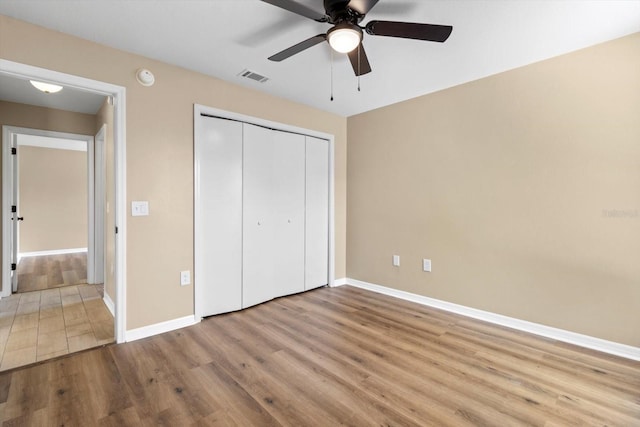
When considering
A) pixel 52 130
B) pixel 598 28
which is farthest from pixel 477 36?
pixel 52 130

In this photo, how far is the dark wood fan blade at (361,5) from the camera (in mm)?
1628

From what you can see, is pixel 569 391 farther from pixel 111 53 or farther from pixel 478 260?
pixel 111 53

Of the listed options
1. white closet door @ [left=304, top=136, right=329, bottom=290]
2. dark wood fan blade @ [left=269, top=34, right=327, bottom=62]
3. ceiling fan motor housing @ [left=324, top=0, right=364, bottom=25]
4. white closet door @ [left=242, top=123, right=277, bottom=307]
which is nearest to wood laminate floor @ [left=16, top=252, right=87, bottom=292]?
white closet door @ [left=242, top=123, right=277, bottom=307]

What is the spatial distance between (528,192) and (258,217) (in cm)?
269

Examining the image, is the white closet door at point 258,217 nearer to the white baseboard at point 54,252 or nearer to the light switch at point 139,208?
the light switch at point 139,208

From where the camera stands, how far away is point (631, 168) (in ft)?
7.34

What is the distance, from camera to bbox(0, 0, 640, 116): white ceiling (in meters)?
1.89

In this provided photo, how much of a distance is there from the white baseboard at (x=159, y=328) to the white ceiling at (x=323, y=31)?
232 cm

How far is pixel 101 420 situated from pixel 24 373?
0.94 m

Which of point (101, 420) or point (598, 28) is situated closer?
point (101, 420)

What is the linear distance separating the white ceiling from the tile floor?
2418mm

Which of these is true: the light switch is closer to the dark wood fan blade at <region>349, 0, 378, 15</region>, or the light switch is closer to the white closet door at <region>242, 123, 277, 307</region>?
the white closet door at <region>242, 123, 277, 307</region>

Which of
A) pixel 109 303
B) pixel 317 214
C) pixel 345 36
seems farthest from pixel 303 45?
pixel 109 303

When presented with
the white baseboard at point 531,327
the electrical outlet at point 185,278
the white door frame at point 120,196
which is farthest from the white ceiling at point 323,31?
the white baseboard at point 531,327
